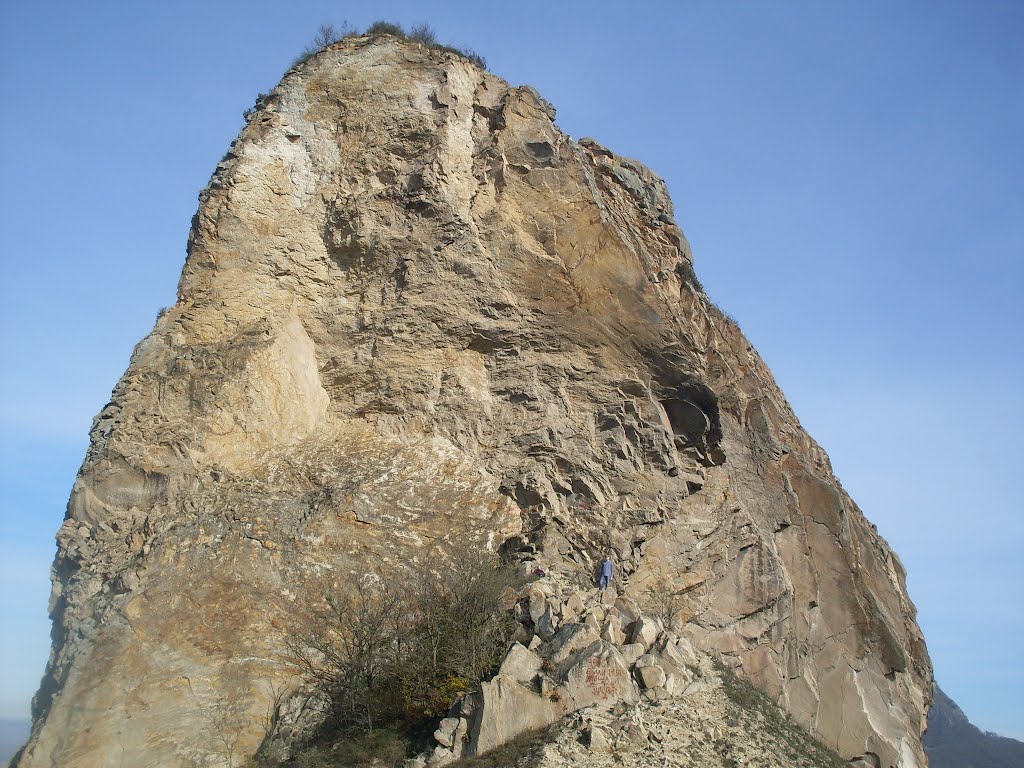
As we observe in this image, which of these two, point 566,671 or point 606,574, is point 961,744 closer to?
point 606,574

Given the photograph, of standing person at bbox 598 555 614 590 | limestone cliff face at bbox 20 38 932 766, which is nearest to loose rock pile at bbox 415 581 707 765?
standing person at bbox 598 555 614 590

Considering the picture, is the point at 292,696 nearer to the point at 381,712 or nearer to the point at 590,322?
the point at 381,712

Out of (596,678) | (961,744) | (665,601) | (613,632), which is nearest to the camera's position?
(596,678)

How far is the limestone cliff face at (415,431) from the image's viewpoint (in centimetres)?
1434

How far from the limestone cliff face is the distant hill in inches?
2335

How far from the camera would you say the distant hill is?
237 feet

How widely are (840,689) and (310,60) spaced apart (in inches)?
704

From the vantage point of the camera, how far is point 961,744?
78.3 m

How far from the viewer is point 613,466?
57.8 feet

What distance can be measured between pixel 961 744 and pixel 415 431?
79.0 metres

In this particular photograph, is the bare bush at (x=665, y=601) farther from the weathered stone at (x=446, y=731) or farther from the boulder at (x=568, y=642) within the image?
the weathered stone at (x=446, y=731)

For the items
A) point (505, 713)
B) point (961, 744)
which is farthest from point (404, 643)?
point (961, 744)

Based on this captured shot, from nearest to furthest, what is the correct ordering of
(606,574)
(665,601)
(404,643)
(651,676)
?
(651,676)
(404,643)
(606,574)
(665,601)

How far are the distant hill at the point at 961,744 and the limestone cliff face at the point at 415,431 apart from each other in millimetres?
59306
